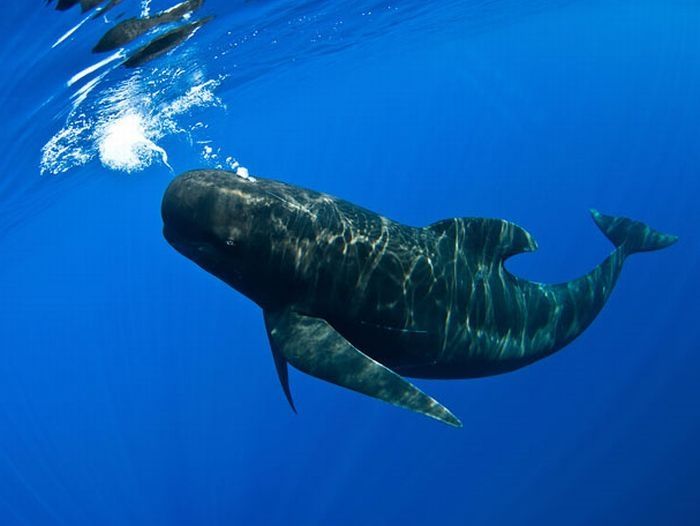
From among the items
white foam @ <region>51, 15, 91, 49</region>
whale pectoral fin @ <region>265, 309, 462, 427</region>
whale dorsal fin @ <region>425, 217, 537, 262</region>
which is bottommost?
whale pectoral fin @ <region>265, 309, 462, 427</region>

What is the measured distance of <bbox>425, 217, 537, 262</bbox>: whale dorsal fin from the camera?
20.1 ft

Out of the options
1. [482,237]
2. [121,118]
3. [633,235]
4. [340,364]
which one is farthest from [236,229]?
[121,118]

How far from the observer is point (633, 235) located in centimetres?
1021

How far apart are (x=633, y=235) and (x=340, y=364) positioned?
25.9 feet

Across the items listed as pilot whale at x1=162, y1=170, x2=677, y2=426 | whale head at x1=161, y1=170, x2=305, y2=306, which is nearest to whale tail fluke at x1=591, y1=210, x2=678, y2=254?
pilot whale at x1=162, y1=170, x2=677, y2=426

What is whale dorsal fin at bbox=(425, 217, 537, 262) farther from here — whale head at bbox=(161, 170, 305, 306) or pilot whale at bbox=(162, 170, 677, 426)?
whale head at bbox=(161, 170, 305, 306)

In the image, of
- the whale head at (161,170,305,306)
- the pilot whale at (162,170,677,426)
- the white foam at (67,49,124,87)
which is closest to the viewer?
the pilot whale at (162,170,677,426)

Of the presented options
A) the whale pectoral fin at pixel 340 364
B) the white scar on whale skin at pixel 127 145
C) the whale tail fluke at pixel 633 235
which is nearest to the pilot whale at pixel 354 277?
the whale pectoral fin at pixel 340 364

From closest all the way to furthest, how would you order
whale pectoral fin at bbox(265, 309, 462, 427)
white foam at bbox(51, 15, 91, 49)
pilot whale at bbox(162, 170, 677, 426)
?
whale pectoral fin at bbox(265, 309, 462, 427) < pilot whale at bbox(162, 170, 677, 426) < white foam at bbox(51, 15, 91, 49)

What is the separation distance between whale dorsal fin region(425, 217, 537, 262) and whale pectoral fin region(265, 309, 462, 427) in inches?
76.8

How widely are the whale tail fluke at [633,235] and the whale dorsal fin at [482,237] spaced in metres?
5.05

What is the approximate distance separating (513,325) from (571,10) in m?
46.5

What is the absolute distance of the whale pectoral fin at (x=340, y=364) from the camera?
4387mm

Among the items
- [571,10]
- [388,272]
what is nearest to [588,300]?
[388,272]
